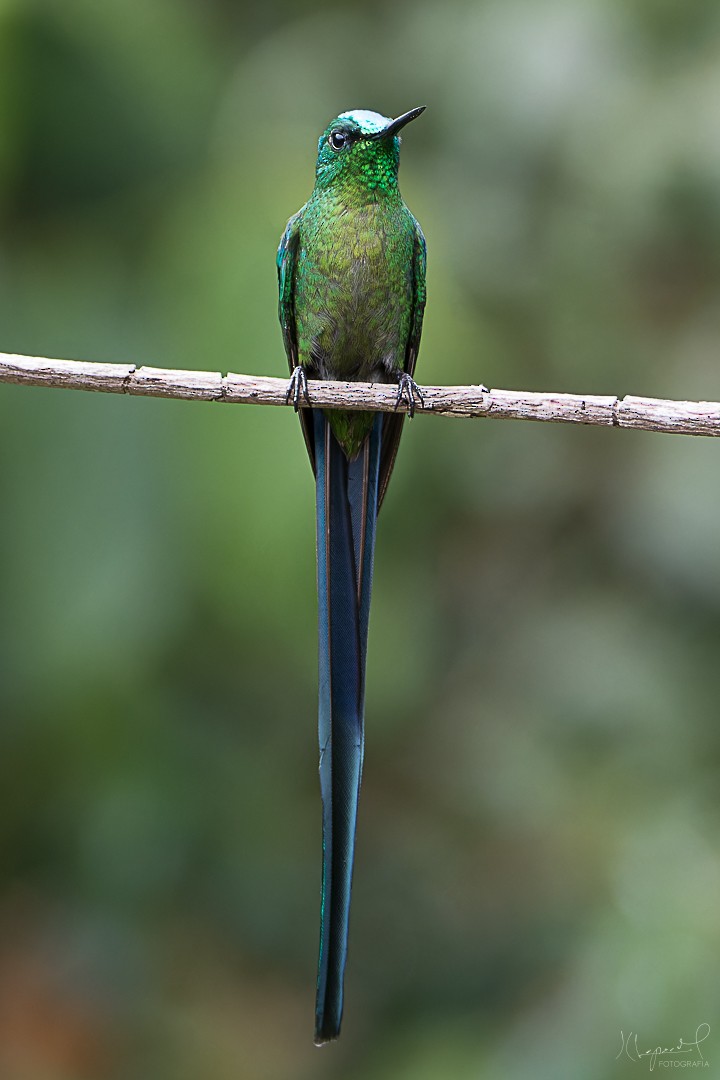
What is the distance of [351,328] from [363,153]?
11.8 inches

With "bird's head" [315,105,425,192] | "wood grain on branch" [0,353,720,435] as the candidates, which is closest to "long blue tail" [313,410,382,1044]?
"wood grain on branch" [0,353,720,435]

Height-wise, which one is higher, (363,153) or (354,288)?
(363,153)

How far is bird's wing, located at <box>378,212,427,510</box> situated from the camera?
219cm

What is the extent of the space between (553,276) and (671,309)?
0.35m

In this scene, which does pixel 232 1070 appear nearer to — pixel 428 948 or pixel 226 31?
pixel 428 948

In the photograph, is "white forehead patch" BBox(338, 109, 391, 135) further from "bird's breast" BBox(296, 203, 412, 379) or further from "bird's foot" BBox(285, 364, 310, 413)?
"bird's foot" BBox(285, 364, 310, 413)

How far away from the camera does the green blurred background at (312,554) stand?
8.75 ft

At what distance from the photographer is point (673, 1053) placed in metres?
2.18

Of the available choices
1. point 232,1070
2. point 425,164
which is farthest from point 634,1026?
point 425,164

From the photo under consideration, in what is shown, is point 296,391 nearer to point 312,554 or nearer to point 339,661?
point 339,661

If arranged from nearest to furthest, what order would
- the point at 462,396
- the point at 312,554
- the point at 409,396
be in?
the point at 462,396
the point at 409,396
the point at 312,554

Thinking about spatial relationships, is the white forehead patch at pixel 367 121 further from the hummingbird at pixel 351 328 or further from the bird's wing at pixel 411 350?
the bird's wing at pixel 411 350

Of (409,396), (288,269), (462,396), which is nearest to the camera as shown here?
(462,396)

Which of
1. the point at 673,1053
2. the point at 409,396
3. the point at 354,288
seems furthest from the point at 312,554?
the point at 673,1053
